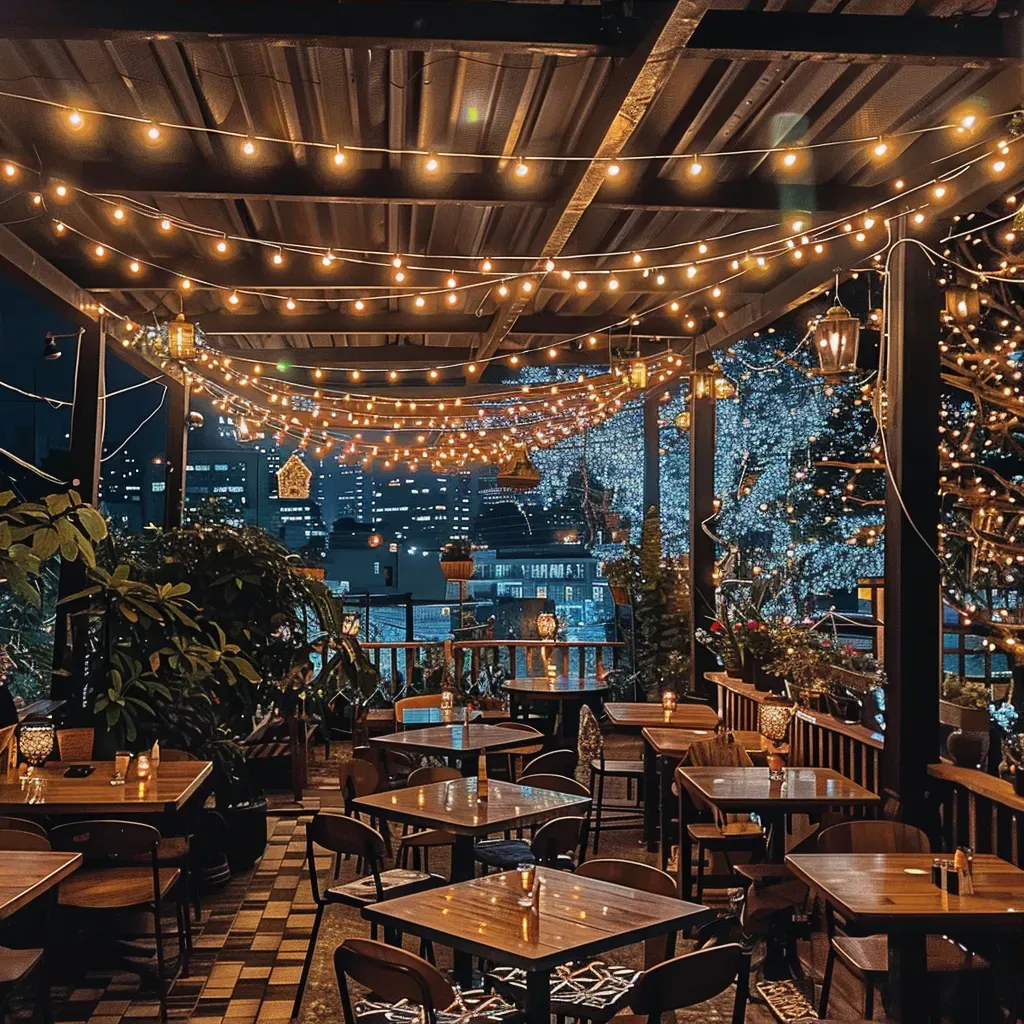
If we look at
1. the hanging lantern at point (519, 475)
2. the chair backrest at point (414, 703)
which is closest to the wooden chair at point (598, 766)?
the chair backrest at point (414, 703)

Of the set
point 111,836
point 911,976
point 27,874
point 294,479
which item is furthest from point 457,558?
point 911,976

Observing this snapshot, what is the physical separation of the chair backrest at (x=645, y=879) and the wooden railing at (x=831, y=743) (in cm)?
175

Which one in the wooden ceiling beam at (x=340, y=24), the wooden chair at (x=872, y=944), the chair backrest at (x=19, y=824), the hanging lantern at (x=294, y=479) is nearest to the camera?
the wooden ceiling beam at (x=340, y=24)

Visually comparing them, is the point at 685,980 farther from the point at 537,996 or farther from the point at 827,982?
the point at 827,982

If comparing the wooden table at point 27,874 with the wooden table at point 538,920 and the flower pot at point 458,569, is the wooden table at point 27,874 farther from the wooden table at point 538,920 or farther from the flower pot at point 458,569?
the flower pot at point 458,569

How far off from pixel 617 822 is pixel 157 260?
15.1 ft

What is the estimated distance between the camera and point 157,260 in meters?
6.90

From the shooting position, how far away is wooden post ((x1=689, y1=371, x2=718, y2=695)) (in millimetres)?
8867

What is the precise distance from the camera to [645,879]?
3.81 m

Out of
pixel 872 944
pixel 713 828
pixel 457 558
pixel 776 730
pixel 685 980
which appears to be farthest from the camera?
pixel 457 558

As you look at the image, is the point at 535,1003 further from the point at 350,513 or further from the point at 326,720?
the point at 350,513

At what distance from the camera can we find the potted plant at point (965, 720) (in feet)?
15.5

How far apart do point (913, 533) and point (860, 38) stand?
216 cm

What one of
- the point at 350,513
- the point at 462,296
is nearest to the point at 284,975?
the point at 462,296
